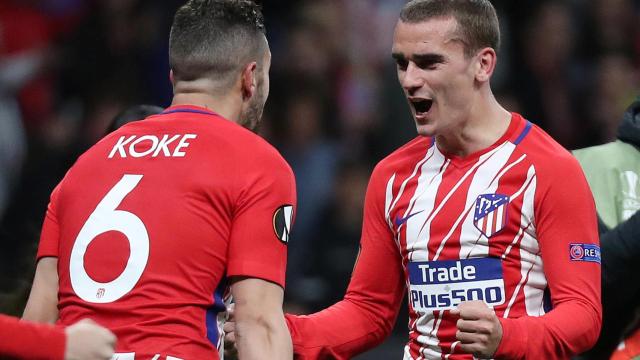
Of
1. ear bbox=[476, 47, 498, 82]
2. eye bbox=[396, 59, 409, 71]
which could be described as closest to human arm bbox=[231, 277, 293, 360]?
eye bbox=[396, 59, 409, 71]

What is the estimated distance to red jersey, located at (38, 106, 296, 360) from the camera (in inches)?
156

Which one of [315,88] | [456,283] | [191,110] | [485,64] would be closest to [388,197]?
[456,283]

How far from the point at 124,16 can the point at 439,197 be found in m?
5.64

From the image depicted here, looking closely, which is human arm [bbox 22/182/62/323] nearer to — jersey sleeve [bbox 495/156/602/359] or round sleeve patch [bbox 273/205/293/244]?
round sleeve patch [bbox 273/205/293/244]

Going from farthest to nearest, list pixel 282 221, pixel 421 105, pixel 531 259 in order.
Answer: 1. pixel 421 105
2. pixel 531 259
3. pixel 282 221

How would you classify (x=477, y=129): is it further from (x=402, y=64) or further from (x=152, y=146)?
(x=152, y=146)

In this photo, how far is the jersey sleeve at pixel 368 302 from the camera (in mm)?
4609

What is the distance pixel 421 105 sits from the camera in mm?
4461

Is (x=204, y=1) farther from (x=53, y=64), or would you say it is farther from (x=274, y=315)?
(x=53, y=64)

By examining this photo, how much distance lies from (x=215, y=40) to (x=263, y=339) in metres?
1.06

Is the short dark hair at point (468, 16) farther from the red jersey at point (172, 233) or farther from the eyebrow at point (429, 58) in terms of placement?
the red jersey at point (172, 233)

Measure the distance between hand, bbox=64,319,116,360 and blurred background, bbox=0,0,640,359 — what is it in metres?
3.98

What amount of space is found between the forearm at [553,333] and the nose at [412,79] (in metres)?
0.89

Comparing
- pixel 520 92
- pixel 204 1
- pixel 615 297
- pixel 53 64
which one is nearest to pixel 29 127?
pixel 53 64
